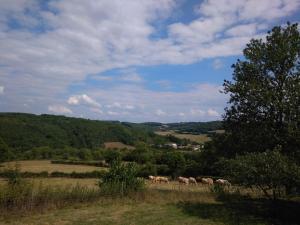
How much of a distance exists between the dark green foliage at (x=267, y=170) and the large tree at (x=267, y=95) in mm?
2841

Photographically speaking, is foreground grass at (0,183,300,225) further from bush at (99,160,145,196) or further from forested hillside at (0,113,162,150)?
forested hillside at (0,113,162,150)

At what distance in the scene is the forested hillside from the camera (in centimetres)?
11868

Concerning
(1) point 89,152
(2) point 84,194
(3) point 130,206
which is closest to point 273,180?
(3) point 130,206

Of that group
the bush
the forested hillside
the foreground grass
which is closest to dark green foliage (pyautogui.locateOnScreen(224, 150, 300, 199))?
the foreground grass

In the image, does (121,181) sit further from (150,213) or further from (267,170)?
(267,170)

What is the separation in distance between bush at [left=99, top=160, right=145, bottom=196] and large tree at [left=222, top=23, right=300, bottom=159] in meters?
5.99

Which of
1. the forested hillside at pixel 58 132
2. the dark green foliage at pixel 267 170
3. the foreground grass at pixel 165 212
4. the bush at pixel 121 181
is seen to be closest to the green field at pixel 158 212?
the foreground grass at pixel 165 212

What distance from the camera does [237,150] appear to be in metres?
Result: 21.3

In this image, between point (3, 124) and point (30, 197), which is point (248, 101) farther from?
point (3, 124)

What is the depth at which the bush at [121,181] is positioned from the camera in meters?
21.3

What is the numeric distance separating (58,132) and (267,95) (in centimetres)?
12530

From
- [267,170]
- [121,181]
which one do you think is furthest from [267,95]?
[121,181]

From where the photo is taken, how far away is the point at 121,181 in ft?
77.2

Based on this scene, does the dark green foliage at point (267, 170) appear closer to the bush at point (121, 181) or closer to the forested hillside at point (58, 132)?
the bush at point (121, 181)
